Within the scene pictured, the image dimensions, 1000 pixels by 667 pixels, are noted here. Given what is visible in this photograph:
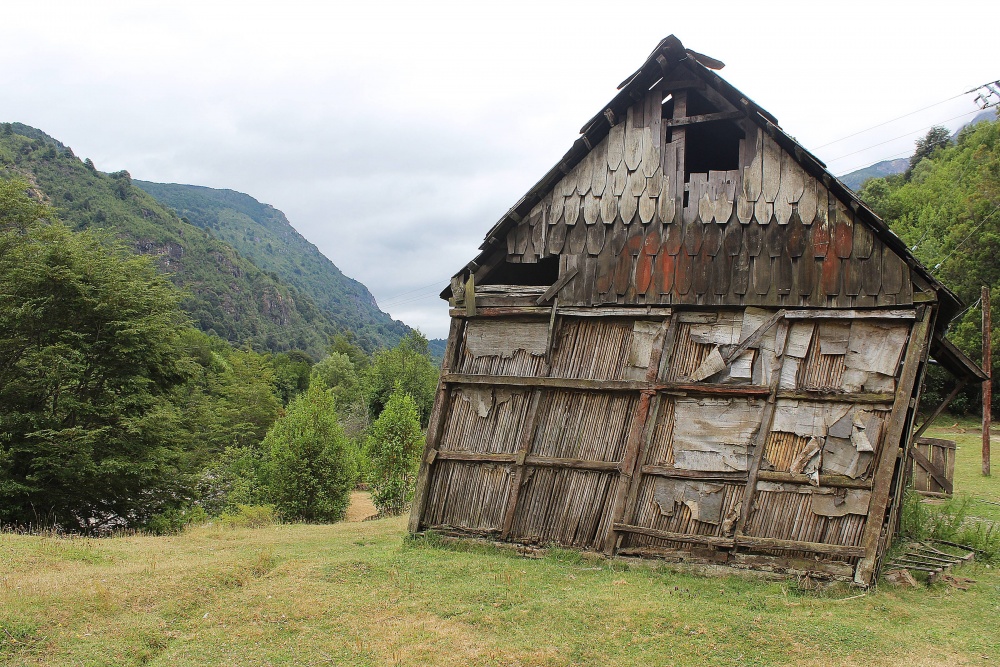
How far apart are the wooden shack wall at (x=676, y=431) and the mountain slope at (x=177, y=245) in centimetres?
11300

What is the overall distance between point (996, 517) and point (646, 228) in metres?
11.9

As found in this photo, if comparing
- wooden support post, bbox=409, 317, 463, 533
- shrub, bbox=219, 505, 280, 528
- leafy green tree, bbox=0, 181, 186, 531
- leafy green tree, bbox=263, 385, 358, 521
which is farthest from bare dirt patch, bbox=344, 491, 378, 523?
wooden support post, bbox=409, 317, 463, 533

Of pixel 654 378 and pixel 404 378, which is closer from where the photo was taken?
pixel 654 378

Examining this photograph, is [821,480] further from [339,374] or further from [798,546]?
[339,374]

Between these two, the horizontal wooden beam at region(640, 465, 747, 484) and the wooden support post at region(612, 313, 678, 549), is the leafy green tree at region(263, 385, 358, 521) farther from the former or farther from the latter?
the horizontal wooden beam at region(640, 465, 747, 484)

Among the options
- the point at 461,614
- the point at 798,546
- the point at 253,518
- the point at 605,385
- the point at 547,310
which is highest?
the point at 547,310

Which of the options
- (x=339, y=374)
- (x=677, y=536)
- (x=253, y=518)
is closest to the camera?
(x=677, y=536)

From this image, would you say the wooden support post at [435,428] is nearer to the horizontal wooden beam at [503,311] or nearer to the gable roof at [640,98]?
the horizontal wooden beam at [503,311]

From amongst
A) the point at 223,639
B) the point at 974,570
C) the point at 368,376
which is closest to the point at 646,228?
the point at 974,570

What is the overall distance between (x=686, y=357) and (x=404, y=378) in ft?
218

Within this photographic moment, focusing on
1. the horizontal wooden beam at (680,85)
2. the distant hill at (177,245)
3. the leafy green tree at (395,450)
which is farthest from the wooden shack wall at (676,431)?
the distant hill at (177,245)

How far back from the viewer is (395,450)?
106 ft

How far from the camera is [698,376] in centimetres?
1022

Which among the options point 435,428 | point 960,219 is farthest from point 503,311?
point 960,219
